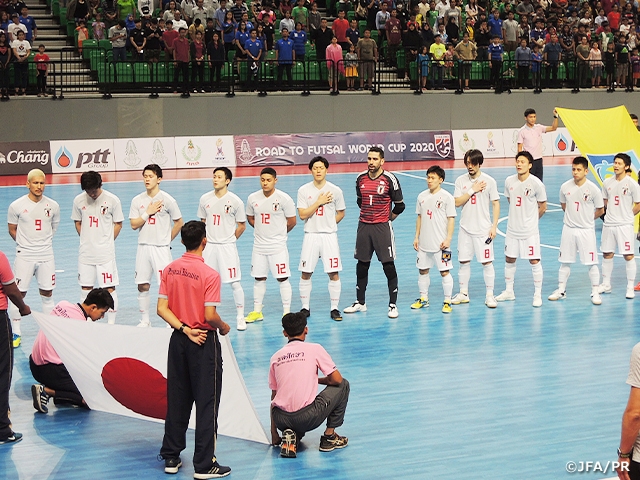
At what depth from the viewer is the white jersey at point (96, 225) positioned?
11969mm

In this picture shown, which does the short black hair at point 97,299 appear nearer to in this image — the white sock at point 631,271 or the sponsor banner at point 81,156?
the white sock at point 631,271

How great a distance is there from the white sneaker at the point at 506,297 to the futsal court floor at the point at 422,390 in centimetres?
13

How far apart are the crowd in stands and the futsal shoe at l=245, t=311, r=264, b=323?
18671 mm

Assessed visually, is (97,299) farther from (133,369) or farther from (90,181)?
(90,181)

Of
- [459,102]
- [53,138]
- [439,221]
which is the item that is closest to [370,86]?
[459,102]

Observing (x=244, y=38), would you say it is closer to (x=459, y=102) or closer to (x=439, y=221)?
(x=459, y=102)

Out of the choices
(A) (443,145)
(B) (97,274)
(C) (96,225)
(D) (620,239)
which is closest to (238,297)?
(B) (97,274)

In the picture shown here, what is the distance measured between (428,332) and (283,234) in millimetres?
2466

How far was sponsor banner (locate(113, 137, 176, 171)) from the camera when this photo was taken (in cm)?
2823

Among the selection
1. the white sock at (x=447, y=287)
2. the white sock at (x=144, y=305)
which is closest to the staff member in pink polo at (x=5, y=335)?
the white sock at (x=144, y=305)

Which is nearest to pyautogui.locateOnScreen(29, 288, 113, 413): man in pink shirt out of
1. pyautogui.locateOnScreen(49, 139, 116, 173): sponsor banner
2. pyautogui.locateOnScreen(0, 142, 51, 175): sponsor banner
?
pyautogui.locateOnScreen(0, 142, 51, 175): sponsor banner

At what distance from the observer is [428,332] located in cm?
1245

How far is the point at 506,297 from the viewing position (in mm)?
14125

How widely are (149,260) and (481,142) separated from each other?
21.7 meters
